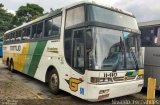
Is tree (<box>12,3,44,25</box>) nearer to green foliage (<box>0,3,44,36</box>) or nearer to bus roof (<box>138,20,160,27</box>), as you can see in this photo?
green foliage (<box>0,3,44,36</box>)

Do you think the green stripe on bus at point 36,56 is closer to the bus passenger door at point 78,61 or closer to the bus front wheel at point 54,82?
the bus front wheel at point 54,82

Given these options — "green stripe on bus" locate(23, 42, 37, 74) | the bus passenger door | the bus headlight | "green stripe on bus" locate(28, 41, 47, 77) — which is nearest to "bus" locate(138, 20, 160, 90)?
the bus headlight

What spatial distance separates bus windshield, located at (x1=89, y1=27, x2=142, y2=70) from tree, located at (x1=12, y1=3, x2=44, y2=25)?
114ft

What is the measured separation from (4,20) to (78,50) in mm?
37162

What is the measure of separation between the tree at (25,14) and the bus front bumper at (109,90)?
1385 inches

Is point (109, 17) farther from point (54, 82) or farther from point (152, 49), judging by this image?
point (54, 82)

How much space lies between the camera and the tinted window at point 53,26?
28.3 feet

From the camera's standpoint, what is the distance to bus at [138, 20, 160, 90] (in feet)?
29.8

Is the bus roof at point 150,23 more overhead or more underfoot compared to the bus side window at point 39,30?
more overhead

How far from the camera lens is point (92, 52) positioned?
21.8ft

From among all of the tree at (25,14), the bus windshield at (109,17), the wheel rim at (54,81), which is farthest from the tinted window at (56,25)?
the tree at (25,14)

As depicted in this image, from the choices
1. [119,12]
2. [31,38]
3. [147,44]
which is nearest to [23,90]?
[31,38]

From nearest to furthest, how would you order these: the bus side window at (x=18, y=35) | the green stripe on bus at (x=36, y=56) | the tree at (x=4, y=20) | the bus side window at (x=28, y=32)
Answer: the green stripe on bus at (x=36, y=56), the bus side window at (x=28, y=32), the bus side window at (x=18, y=35), the tree at (x=4, y=20)

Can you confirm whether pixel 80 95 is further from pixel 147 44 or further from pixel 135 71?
pixel 147 44
